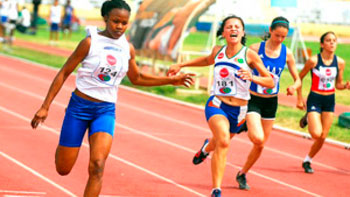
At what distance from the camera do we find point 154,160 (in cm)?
1095

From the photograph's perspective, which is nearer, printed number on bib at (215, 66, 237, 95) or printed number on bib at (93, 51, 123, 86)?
printed number on bib at (93, 51, 123, 86)

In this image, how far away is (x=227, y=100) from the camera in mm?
8414

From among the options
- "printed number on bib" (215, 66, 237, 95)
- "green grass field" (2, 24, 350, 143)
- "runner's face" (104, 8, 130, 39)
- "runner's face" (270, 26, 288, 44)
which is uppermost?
"runner's face" (104, 8, 130, 39)

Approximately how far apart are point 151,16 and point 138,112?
6.03m

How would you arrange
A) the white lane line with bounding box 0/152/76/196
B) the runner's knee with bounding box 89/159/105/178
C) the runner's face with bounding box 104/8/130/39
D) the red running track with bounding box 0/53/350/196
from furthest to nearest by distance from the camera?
the red running track with bounding box 0/53/350/196
the white lane line with bounding box 0/152/76/196
the runner's face with bounding box 104/8/130/39
the runner's knee with bounding box 89/159/105/178

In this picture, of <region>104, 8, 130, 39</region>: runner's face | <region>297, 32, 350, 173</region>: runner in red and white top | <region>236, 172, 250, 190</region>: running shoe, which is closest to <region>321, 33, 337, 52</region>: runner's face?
<region>297, 32, 350, 173</region>: runner in red and white top

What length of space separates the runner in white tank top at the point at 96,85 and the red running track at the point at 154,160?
1.57 meters

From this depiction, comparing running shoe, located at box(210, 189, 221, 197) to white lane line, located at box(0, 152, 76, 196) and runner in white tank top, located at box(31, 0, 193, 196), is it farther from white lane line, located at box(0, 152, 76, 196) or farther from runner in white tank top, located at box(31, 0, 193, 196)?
white lane line, located at box(0, 152, 76, 196)

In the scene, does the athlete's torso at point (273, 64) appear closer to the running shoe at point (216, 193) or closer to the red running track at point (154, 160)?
the red running track at point (154, 160)

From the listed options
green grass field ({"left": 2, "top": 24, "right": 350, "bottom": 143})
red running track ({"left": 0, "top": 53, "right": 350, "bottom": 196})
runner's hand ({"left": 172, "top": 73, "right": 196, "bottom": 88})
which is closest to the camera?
runner's hand ({"left": 172, "top": 73, "right": 196, "bottom": 88})

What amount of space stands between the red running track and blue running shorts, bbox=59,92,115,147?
1505mm

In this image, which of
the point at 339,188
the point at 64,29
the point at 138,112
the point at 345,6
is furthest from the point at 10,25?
the point at 339,188

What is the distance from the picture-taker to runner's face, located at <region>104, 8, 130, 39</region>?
6781 mm

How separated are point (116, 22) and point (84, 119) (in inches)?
36.7
